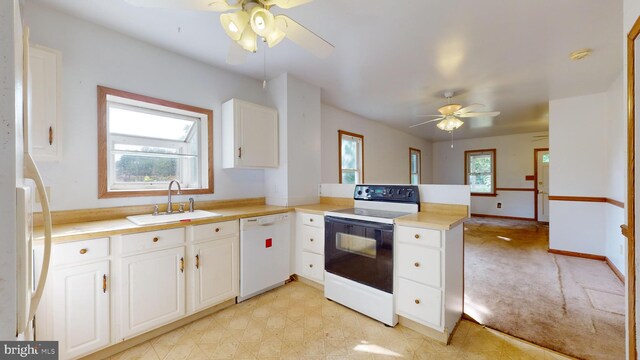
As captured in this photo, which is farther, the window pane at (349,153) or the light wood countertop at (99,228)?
the window pane at (349,153)

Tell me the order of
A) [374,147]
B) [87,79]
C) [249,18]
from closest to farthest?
[249,18] < [87,79] < [374,147]

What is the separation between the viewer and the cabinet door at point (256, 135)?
2.71 metres

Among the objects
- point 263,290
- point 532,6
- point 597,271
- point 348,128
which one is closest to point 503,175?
point 597,271

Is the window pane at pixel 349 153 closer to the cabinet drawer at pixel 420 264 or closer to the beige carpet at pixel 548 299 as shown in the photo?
the beige carpet at pixel 548 299

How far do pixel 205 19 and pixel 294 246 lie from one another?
232 centimetres

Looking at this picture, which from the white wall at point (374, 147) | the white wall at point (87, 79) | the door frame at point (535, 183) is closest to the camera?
the white wall at point (87, 79)

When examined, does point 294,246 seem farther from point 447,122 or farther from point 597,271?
point 597,271

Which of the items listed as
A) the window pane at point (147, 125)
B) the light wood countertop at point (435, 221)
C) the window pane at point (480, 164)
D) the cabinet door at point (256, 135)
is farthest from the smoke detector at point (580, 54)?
the window pane at point (480, 164)

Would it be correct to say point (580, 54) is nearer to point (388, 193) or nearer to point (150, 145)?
point (388, 193)

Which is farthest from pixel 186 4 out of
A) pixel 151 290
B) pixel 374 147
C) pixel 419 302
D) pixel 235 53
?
pixel 374 147

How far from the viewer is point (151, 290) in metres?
1.84

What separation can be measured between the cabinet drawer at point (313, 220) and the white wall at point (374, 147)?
1.46 meters

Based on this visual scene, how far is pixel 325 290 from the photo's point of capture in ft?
8.18

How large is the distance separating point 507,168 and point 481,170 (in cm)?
65
